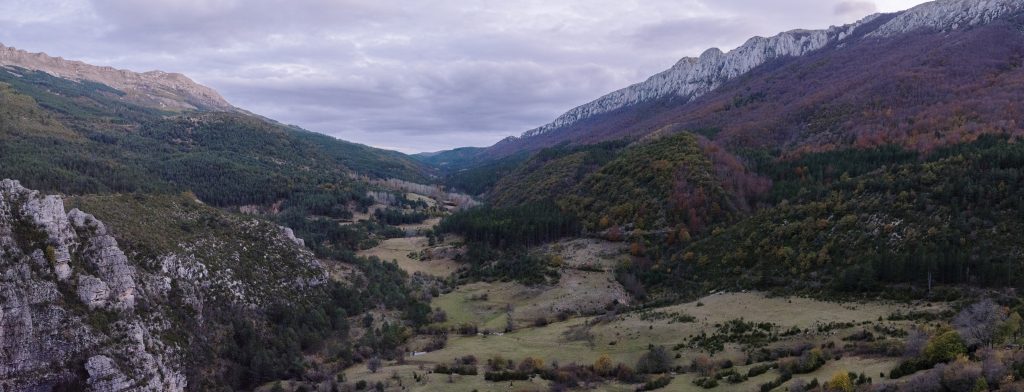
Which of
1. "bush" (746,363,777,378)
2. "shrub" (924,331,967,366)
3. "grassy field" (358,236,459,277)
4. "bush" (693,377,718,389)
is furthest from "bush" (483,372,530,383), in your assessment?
"grassy field" (358,236,459,277)

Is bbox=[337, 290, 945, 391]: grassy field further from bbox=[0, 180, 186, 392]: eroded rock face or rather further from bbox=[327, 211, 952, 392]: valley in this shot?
bbox=[0, 180, 186, 392]: eroded rock face

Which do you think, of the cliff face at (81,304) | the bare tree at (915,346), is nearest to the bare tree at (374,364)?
the cliff face at (81,304)

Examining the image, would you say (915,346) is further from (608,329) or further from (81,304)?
(81,304)

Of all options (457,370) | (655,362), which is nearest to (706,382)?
(655,362)

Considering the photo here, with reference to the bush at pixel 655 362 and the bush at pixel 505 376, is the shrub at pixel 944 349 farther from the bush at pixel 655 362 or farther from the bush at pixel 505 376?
the bush at pixel 505 376

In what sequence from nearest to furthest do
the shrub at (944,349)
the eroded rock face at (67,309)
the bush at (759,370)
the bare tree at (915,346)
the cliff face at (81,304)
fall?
the shrub at (944,349)
the bare tree at (915,346)
the bush at (759,370)
the eroded rock face at (67,309)
the cliff face at (81,304)

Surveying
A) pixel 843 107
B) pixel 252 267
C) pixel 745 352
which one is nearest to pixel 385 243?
pixel 252 267
